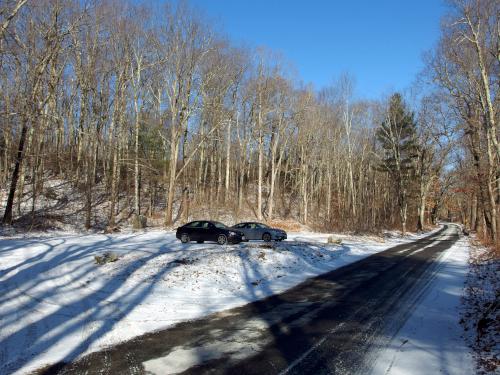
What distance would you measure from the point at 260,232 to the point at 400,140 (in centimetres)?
3318

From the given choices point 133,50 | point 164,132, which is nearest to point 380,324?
point 133,50

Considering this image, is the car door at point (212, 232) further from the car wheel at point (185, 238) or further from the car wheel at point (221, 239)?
the car wheel at point (185, 238)

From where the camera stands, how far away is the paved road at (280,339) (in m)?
6.17

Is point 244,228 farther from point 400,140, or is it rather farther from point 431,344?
point 400,140

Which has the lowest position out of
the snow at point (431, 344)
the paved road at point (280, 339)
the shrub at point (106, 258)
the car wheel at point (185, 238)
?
the paved road at point (280, 339)

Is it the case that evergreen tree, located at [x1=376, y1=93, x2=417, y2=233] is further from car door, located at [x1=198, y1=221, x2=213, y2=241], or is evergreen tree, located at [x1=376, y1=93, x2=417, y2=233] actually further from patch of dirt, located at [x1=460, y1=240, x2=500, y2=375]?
patch of dirt, located at [x1=460, y1=240, x2=500, y2=375]

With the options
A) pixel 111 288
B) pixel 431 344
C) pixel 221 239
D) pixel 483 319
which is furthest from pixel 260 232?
pixel 431 344

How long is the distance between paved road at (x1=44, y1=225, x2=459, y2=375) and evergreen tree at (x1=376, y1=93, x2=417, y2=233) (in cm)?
3605

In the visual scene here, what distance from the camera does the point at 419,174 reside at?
5484 centimetres

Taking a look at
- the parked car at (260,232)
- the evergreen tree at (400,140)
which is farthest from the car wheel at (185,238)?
the evergreen tree at (400,140)

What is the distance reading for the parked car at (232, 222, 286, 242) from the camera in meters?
25.4

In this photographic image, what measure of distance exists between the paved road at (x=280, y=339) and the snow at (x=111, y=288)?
497mm

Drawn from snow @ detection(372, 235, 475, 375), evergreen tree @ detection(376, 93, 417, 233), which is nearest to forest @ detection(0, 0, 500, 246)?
evergreen tree @ detection(376, 93, 417, 233)

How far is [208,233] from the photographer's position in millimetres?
22312
